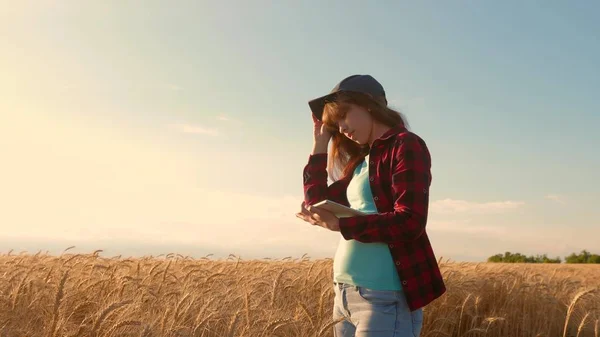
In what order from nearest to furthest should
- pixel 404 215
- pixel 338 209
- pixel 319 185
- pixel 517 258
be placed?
pixel 404 215 < pixel 338 209 < pixel 319 185 < pixel 517 258

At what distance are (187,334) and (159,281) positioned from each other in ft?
5.80

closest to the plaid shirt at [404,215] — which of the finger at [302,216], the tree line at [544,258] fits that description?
the finger at [302,216]

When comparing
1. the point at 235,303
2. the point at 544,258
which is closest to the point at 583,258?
the point at 544,258

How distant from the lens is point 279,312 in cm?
380

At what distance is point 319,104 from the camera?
2.55 m

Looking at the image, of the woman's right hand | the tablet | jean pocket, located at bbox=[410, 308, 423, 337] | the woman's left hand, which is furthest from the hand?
jean pocket, located at bbox=[410, 308, 423, 337]

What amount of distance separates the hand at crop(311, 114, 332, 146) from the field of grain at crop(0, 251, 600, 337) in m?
0.92

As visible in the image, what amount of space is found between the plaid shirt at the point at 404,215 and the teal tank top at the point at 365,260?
3 centimetres

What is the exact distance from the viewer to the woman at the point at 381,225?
200cm

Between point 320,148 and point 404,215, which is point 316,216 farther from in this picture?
point 320,148

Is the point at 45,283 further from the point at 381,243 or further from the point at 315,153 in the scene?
the point at 381,243

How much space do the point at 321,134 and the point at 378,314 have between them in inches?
36.8

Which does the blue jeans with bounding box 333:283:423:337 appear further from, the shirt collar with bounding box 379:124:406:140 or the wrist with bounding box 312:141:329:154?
the wrist with bounding box 312:141:329:154

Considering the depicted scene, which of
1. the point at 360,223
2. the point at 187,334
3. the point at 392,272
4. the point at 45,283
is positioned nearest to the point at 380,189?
the point at 360,223
